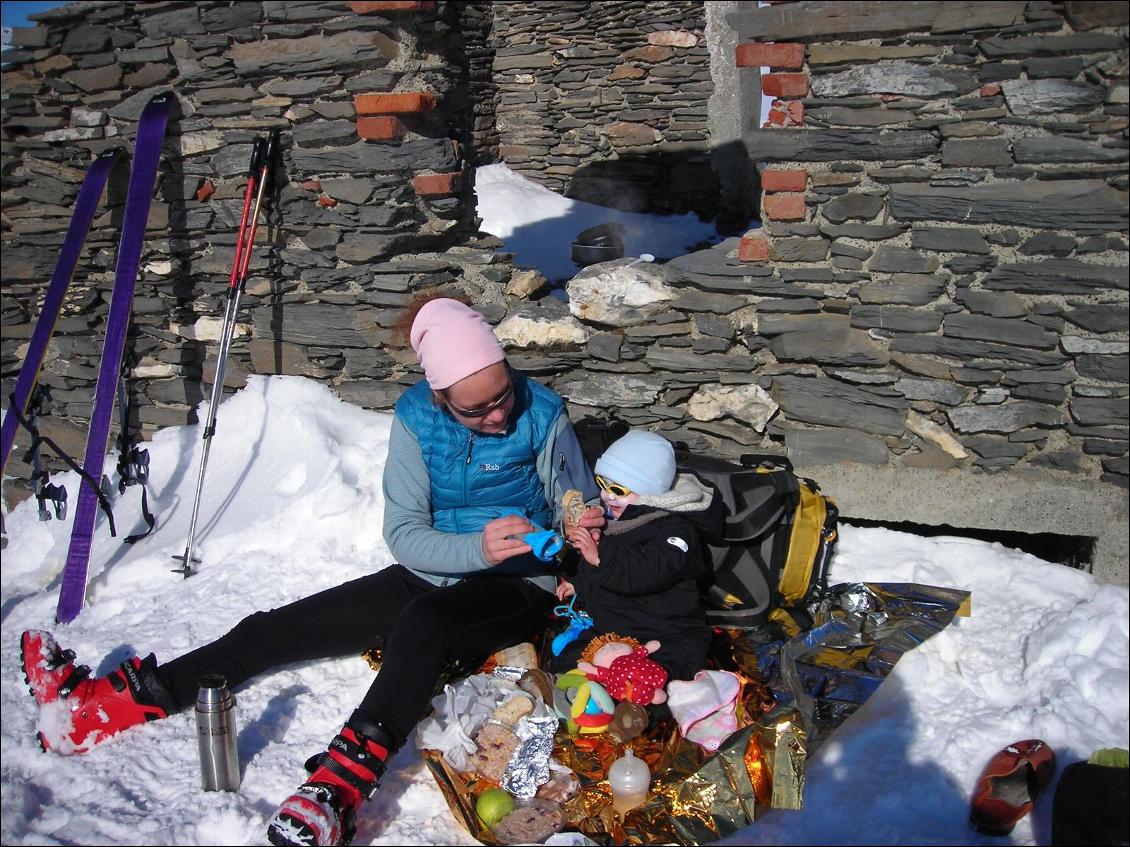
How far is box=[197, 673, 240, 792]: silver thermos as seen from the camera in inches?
94.0

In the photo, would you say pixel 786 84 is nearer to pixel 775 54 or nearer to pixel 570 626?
pixel 775 54

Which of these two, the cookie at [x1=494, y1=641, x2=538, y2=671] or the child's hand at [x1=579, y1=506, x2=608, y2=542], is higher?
the child's hand at [x1=579, y1=506, x2=608, y2=542]

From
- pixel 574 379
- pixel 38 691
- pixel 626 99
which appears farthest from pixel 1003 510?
pixel 626 99

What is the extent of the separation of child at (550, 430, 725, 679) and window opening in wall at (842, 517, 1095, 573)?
3.89ft

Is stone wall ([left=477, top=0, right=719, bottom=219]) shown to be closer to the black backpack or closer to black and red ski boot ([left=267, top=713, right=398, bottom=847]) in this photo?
the black backpack

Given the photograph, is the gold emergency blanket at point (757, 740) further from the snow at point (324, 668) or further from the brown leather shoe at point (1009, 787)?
the brown leather shoe at point (1009, 787)

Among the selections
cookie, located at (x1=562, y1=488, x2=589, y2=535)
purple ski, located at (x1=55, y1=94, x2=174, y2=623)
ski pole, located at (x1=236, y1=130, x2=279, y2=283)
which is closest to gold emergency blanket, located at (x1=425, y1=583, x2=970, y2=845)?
cookie, located at (x1=562, y1=488, x2=589, y2=535)

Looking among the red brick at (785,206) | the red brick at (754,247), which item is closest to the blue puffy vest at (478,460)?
the red brick at (754,247)

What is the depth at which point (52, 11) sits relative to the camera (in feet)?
13.7

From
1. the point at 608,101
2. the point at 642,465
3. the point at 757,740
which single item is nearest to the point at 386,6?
the point at 642,465

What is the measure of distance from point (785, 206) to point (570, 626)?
6.01 ft

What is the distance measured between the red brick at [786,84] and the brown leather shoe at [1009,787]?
2.38 metres

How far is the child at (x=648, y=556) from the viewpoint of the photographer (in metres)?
2.76

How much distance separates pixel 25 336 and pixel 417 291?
2193 mm
